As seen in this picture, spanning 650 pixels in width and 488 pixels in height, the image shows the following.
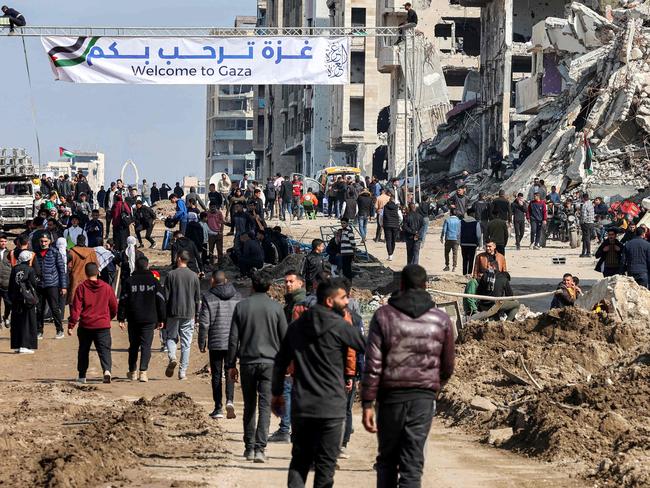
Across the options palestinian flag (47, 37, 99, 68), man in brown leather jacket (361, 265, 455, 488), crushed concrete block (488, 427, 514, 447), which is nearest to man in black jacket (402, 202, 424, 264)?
palestinian flag (47, 37, 99, 68)

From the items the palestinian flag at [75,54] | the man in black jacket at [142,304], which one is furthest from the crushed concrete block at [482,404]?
the palestinian flag at [75,54]

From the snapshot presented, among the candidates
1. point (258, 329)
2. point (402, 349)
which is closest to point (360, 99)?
point (258, 329)

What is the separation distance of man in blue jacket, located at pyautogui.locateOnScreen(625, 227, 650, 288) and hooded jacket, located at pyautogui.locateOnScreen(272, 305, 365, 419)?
43.8 ft

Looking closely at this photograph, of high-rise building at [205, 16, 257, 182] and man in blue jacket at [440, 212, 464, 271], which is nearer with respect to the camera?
man in blue jacket at [440, 212, 464, 271]

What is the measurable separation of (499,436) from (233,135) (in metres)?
151

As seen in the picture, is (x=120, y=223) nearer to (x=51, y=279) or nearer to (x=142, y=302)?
(x=51, y=279)

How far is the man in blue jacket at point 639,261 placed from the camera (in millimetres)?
21391

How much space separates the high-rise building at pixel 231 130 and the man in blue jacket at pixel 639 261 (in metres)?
141

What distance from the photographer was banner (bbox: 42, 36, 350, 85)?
3072 centimetres

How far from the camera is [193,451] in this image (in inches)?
460

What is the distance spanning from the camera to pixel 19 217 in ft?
131

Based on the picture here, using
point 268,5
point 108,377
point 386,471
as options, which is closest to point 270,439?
point 386,471

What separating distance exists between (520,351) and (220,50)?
1539cm

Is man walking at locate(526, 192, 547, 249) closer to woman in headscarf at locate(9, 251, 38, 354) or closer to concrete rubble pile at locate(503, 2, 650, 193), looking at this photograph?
concrete rubble pile at locate(503, 2, 650, 193)
